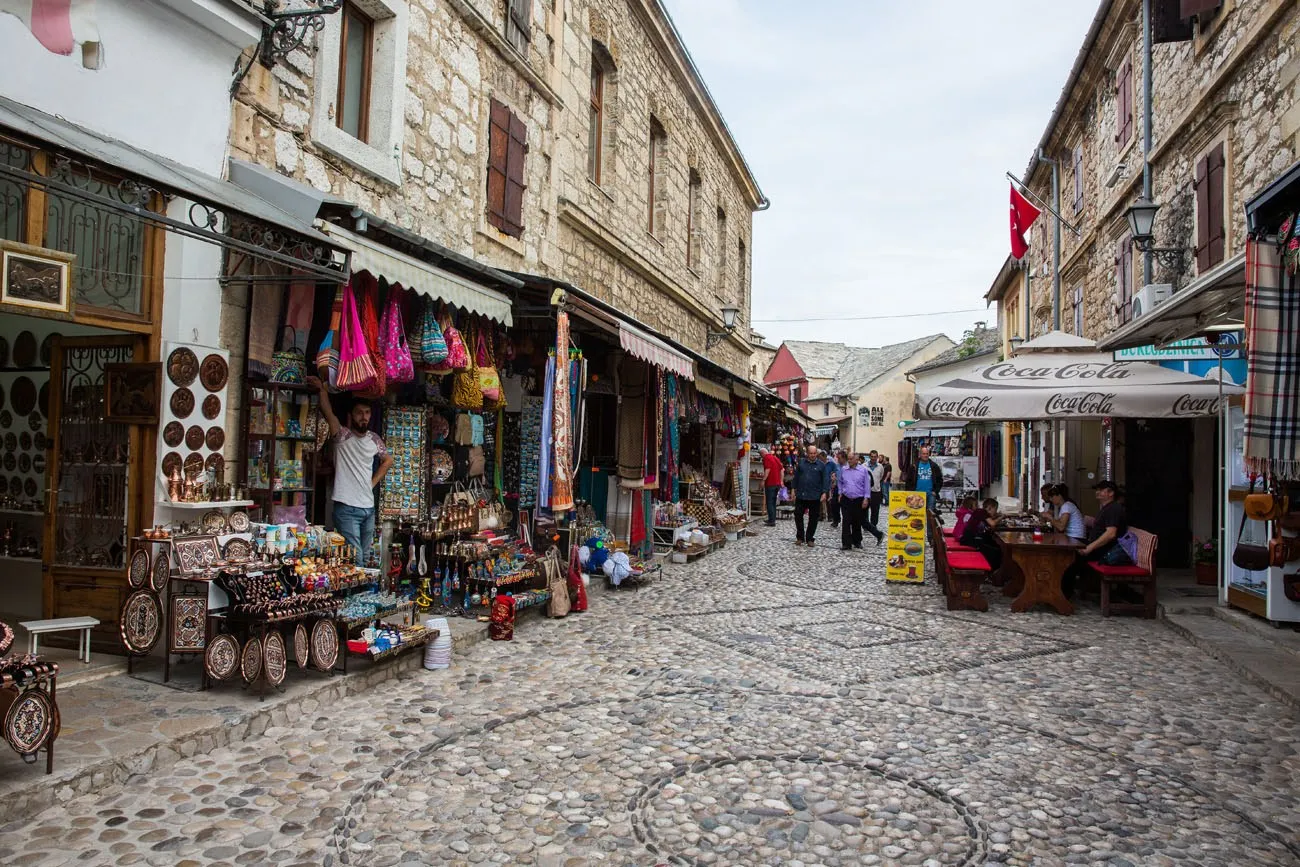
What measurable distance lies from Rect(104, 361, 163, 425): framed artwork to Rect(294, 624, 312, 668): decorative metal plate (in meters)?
1.52

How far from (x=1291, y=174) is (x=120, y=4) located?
242 inches

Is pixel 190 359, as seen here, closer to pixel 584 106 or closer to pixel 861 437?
pixel 584 106

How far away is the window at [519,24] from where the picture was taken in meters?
9.23

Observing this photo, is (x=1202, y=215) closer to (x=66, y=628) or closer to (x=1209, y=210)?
(x=1209, y=210)

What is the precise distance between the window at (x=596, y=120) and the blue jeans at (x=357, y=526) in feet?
23.4

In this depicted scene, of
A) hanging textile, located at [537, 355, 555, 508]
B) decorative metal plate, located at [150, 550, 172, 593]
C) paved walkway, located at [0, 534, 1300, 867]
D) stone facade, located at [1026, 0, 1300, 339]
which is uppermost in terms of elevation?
stone facade, located at [1026, 0, 1300, 339]

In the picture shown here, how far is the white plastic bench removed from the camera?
4.68 meters

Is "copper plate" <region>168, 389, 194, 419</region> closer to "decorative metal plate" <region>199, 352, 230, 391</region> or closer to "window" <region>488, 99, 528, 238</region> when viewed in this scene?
"decorative metal plate" <region>199, 352, 230, 391</region>

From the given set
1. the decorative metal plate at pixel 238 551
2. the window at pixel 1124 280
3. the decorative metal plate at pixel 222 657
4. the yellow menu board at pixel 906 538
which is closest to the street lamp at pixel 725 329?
the window at pixel 1124 280

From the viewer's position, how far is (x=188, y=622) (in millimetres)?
4855

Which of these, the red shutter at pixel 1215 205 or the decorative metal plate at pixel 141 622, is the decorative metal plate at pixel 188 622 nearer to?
the decorative metal plate at pixel 141 622

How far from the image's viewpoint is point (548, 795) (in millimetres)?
3834

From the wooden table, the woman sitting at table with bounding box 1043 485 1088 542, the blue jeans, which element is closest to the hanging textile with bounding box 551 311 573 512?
the blue jeans

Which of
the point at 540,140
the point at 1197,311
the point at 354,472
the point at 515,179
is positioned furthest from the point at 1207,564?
the point at 354,472
